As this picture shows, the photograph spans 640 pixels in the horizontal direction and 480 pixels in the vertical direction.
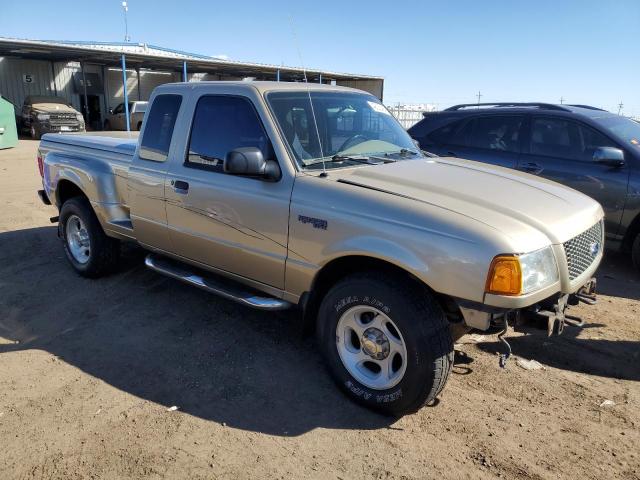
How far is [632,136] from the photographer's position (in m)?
6.11

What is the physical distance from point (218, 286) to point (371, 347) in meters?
1.42

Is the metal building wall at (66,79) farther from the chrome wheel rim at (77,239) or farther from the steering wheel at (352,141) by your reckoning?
the steering wheel at (352,141)

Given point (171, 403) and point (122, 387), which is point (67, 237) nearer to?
point (122, 387)

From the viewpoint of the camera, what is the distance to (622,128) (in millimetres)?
6246

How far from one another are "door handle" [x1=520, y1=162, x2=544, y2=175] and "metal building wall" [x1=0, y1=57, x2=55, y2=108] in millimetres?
28897

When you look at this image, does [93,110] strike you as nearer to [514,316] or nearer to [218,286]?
[218,286]

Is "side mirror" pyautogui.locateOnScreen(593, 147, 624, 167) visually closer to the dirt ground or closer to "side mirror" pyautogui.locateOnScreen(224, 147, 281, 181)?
the dirt ground

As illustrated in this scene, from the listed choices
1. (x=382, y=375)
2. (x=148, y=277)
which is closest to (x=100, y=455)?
(x=382, y=375)

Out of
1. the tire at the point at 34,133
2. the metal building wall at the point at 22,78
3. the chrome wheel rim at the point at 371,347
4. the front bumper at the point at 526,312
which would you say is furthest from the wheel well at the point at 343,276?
the metal building wall at the point at 22,78

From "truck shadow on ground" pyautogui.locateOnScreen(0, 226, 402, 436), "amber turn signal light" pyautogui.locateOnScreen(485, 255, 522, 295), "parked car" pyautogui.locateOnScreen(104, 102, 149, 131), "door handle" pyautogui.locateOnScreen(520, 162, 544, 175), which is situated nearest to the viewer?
"amber turn signal light" pyautogui.locateOnScreen(485, 255, 522, 295)

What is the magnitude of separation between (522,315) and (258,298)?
1832mm

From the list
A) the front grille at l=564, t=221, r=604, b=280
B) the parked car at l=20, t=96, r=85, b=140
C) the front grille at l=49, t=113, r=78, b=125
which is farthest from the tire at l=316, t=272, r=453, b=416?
the front grille at l=49, t=113, r=78, b=125

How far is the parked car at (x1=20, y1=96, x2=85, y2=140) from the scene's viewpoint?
21719mm

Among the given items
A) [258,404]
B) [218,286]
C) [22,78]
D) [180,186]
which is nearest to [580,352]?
[258,404]
